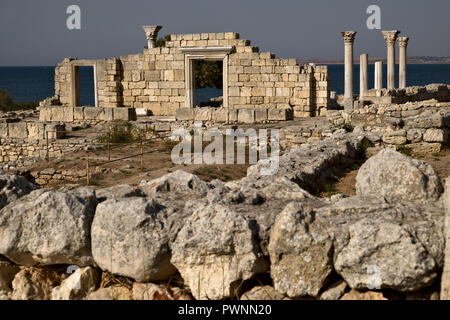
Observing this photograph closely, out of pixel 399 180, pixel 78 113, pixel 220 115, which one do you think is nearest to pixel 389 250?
pixel 399 180

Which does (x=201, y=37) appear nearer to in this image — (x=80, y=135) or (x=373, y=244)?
(x=80, y=135)

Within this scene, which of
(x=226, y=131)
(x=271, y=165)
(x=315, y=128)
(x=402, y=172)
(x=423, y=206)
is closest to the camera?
(x=423, y=206)

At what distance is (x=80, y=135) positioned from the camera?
59.5 feet

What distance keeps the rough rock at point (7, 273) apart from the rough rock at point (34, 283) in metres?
0.09

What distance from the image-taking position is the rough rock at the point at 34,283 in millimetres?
4199

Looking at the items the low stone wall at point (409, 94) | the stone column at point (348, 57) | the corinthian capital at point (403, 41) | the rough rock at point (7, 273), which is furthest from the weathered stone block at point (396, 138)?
the corinthian capital at point (403, 41)

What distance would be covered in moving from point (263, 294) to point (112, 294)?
1.06 m

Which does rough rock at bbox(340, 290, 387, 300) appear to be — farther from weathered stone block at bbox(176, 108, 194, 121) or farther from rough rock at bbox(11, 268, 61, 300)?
weathered stone block at bbox(176, 108, 194, 121)

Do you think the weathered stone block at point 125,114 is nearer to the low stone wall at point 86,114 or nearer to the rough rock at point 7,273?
the low stone wall at point 86,114

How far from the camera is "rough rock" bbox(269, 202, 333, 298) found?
3748 millimetres

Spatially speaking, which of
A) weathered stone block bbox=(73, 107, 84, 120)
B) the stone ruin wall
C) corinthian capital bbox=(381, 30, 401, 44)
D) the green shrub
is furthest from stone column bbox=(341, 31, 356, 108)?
weathered stone block bbox=(73, 107, 84, 120)

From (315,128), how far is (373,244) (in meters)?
11.6

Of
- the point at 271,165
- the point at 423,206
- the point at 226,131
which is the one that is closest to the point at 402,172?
the point at 423,206
